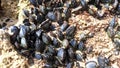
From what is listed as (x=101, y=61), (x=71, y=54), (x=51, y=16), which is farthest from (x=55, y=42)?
(x=101, y=61)

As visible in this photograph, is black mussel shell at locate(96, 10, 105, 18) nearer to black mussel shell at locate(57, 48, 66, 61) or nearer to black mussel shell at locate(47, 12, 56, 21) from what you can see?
black mussel shell at locate(47, 12, 56, 21)

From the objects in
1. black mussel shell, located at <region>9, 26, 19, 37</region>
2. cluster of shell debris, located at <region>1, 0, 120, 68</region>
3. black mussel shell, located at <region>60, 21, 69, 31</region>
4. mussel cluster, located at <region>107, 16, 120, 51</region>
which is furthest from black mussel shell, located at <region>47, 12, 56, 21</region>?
mussel cluster, located at <region>107, 16, 120, 51</region>

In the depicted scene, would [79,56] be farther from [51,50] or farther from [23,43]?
[23,43]

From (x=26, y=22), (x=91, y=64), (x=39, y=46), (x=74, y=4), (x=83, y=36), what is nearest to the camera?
(x=91, y=64)

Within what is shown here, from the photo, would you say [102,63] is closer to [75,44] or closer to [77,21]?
[75,44]

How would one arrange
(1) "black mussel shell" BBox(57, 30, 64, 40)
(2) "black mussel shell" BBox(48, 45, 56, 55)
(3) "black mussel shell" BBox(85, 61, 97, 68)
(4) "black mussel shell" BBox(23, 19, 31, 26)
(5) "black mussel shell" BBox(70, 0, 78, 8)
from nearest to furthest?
1. (3) "black mussel shell" BBox(85, 61, 97, 68)
2. (2) "black mussel shell" BBox(48, 45, 56, 55)
3. (1) "black mussel shell" BBox(57, 30, 64, 40)
4. (4) "black mussel shell" BBox(23, 19, 31, 26)
5. (5) "black mussel shell" BBox(70, 0, 78, 8)

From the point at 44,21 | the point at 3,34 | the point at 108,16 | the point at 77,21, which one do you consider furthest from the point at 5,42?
the point at 108,16

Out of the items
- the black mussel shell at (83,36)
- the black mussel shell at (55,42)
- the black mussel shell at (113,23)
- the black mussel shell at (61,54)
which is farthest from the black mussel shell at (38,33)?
the black mussel shell at (113,23)

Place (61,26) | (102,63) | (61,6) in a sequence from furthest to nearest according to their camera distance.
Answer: (61,6) → (61,26) → (102,63)
